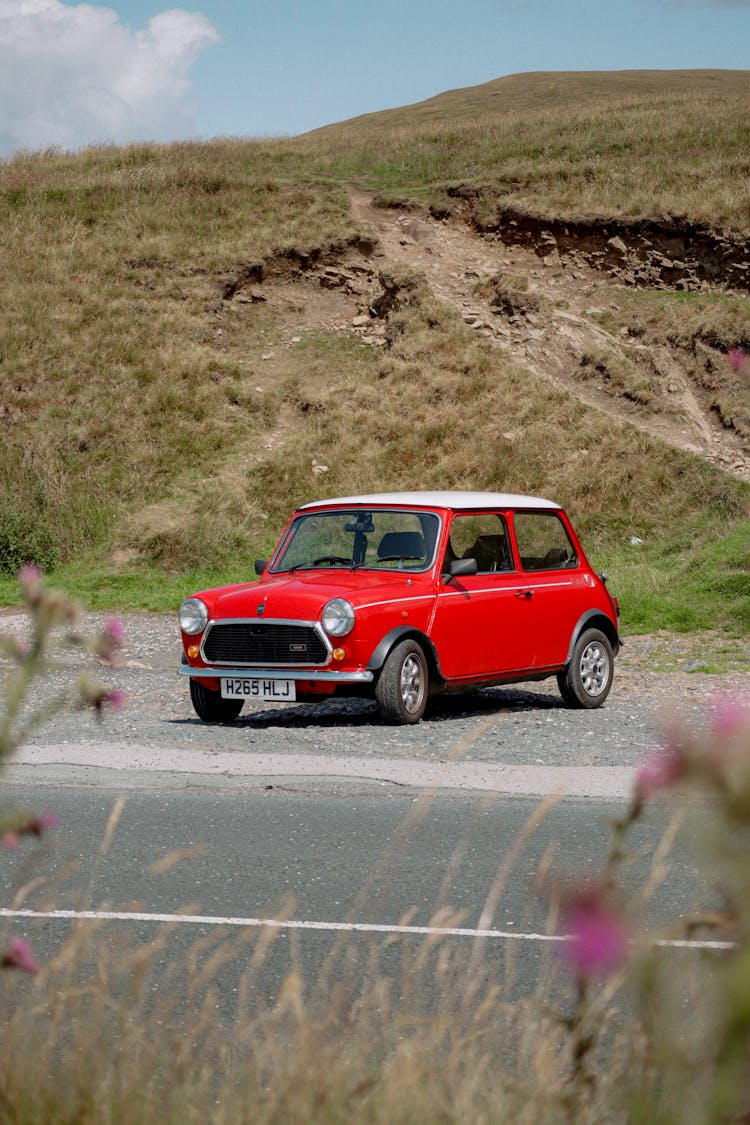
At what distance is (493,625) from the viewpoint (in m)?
10.8

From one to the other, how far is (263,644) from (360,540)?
145cm

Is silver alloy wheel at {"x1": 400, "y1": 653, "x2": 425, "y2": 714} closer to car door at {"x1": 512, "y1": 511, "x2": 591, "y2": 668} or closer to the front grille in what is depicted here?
the front grille

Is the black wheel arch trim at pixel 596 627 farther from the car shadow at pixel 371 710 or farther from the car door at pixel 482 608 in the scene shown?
the car shadow at pixel 371 710

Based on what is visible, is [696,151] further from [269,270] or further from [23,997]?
[23,997]

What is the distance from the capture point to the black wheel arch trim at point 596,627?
11.5 meters

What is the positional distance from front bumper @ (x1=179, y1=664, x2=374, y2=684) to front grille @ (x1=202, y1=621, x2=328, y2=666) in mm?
65

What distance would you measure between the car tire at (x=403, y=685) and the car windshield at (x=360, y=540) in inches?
35.6

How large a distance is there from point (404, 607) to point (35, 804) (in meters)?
3.55

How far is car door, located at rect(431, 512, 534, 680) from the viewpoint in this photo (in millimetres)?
10406

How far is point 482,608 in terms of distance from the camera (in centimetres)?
1072

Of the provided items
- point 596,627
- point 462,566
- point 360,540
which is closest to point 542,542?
point 596,627

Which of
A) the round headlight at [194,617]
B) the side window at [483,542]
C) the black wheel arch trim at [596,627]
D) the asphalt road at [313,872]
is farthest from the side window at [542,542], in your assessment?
the asphalt road at [313,872]

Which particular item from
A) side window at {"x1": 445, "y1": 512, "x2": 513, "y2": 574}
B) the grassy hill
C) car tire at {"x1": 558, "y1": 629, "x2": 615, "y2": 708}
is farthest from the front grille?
the grassy hill

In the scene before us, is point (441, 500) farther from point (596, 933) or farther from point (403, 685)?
point (596, 933)
